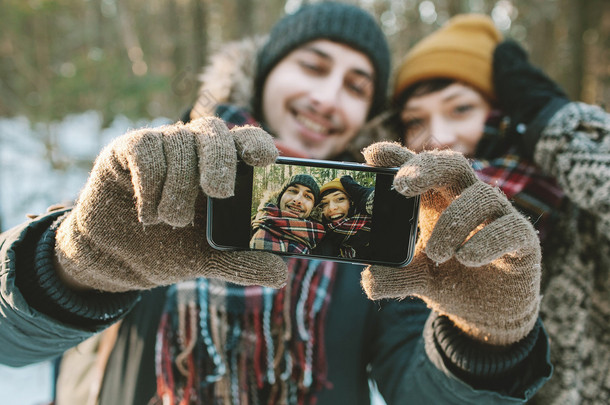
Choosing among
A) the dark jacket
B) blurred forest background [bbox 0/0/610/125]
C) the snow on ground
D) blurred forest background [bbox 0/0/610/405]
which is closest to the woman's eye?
the dark jacket

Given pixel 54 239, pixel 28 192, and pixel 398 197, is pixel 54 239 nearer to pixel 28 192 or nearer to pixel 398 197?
pixel 398 197

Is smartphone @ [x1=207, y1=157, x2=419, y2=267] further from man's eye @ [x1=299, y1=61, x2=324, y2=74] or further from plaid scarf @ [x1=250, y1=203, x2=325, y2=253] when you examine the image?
man's eye @ [x1=299, y1=61, x2=324, y2=74]

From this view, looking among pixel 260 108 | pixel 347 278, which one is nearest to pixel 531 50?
pixel 260 108

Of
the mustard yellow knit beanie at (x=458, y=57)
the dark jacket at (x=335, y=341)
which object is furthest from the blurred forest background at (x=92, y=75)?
the dark jacket at (x=335, y=341)

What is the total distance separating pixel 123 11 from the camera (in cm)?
557

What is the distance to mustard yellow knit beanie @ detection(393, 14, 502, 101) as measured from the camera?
6.02ft

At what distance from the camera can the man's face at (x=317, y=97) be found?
1.68m

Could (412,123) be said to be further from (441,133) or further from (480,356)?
(480,356)

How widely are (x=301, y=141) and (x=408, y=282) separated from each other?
40.0 inches

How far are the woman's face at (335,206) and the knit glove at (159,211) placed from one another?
154mm

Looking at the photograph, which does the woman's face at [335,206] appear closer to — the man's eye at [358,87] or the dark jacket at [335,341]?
the dark jacket at [335,341]

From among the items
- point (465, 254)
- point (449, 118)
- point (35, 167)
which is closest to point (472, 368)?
point (465, 254)

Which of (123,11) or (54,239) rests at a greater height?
(123,11)

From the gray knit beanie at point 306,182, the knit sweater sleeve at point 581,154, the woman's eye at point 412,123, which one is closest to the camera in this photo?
the gray knit beanie at point 306,182
